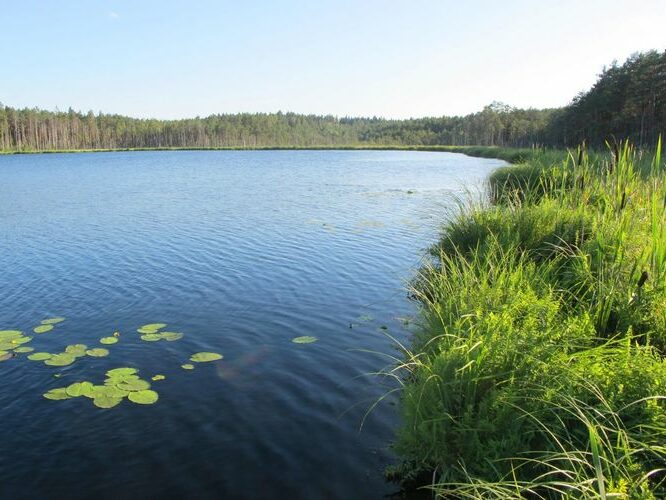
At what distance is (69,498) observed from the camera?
565 cm

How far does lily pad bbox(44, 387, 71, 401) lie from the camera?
7.76 m

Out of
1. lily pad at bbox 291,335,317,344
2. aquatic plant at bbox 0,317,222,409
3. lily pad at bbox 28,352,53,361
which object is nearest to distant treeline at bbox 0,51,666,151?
lily pad at bbox 291,335,317,344

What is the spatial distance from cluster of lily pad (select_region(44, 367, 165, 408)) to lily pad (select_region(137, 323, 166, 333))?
2.10m

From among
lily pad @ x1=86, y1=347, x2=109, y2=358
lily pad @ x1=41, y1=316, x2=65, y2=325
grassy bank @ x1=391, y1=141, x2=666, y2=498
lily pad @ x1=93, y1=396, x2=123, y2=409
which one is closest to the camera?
grassy bank @ x1=391, y1=141, x2=666, y2=498

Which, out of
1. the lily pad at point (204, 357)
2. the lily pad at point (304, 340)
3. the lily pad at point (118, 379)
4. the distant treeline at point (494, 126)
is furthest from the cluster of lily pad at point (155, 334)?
the distant treeline at point (494, 126)

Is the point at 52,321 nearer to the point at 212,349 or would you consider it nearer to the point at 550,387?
the point at 212,349

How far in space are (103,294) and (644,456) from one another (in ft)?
41.6

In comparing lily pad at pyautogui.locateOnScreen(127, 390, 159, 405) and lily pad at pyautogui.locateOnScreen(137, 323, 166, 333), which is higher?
lily pad at pyautogui.locateOnScreen(137, 323, 166, 333)

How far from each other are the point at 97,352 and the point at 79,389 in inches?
58.2

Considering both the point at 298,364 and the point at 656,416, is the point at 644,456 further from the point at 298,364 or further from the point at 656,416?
the point at 298,364

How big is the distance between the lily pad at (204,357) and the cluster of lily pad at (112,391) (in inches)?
33.6

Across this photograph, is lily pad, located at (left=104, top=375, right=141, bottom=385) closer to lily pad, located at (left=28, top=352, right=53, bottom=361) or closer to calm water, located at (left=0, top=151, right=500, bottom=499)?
calm water, located at (left=0, top=151, right=500, bottom=499)

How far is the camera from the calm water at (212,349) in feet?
19.9

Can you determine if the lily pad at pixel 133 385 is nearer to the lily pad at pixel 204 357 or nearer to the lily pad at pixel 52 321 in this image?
the lily pad at pixel 204 357
